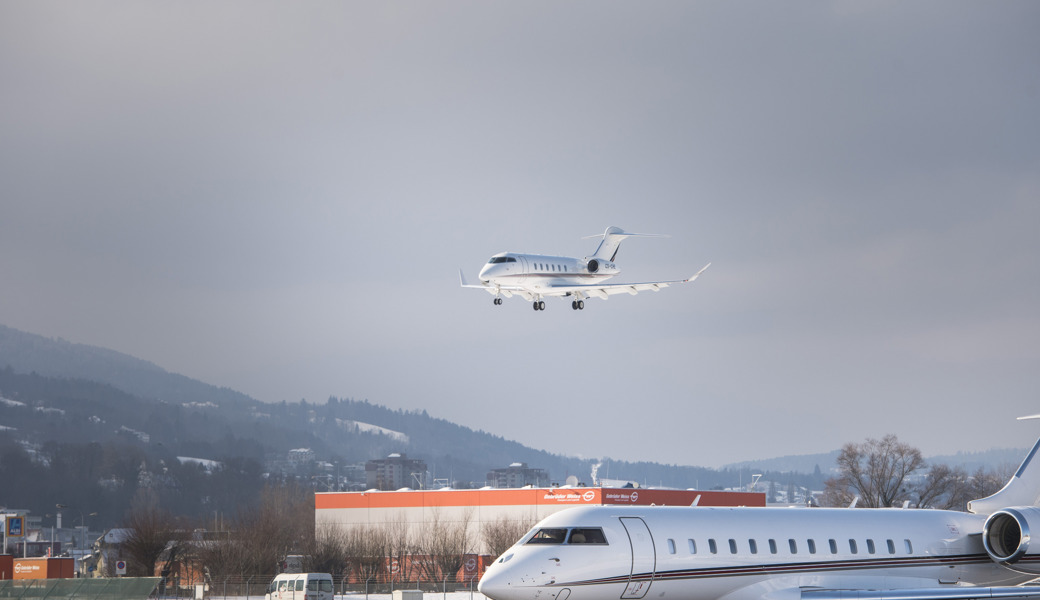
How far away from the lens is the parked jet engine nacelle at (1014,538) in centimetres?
3497

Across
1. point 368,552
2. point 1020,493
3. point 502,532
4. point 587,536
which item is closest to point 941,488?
point 502,532

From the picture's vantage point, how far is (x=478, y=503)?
89188mm

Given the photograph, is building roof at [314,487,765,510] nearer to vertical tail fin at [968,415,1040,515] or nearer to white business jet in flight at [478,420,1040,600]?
vertical tail fin at [968,415,1040,515]

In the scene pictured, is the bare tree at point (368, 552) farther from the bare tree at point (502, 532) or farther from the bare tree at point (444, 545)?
the bare tree at point (502, 532)

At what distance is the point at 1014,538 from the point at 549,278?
4575 centimetres

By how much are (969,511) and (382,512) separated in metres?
59.7

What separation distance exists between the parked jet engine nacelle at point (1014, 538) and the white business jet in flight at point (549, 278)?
134 ft

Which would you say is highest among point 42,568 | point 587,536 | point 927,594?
point 42,568

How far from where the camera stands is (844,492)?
13575cm

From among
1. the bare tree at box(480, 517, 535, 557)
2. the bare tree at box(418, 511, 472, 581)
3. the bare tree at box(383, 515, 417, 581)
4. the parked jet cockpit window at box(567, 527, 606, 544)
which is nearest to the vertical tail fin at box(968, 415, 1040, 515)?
the parked jet cockpit window at box(567, 527, 606, 544)

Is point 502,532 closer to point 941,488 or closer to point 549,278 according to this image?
point 549,278

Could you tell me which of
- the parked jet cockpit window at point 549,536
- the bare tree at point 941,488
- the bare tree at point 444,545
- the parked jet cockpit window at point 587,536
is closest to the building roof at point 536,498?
the bare tree at point 444,545

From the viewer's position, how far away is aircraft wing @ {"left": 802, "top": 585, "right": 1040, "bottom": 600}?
1204 inches

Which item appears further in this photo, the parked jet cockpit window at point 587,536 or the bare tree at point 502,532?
the bare tree at point 502,532
